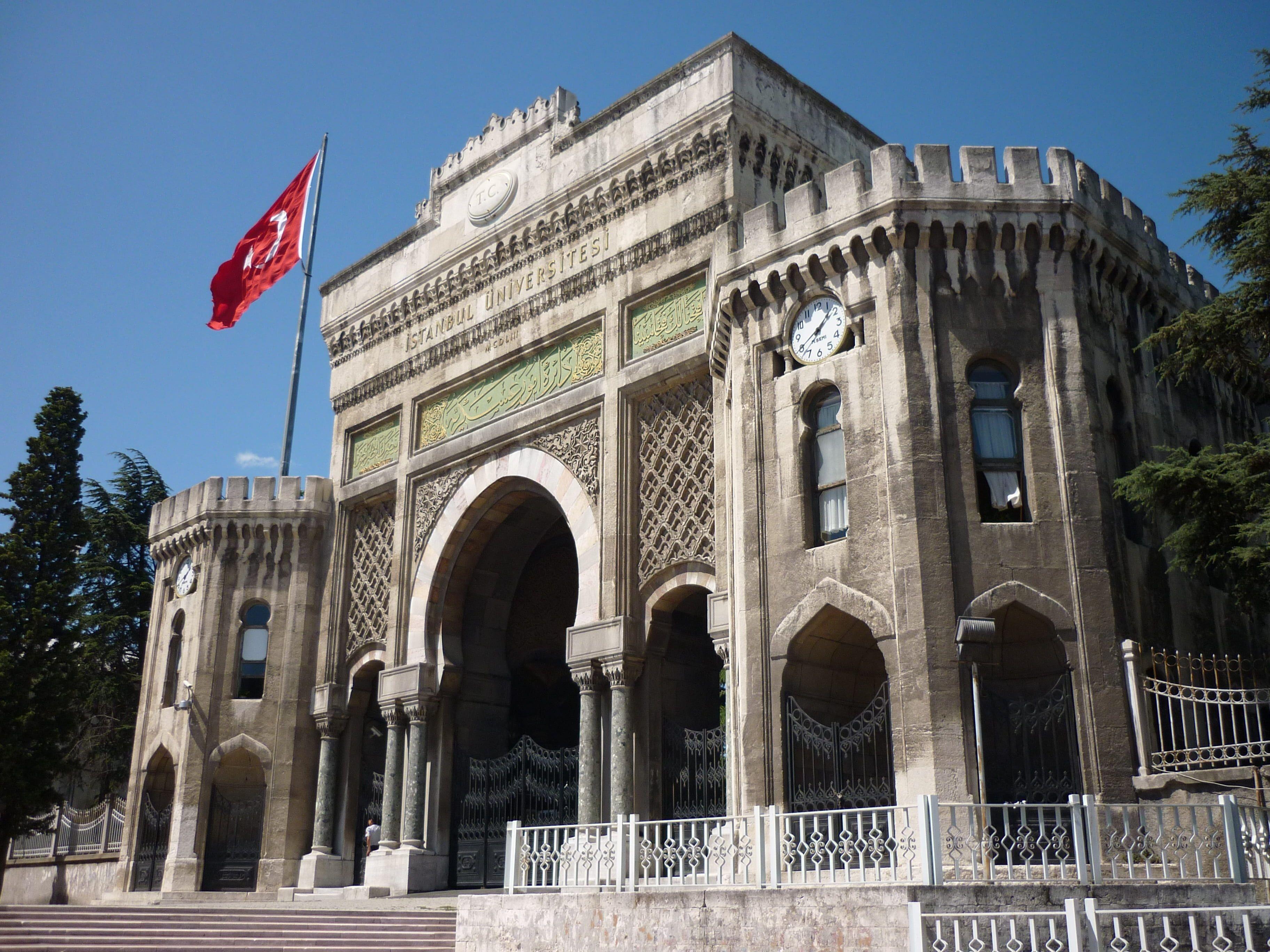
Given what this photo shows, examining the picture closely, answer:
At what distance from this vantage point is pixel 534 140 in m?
20.6

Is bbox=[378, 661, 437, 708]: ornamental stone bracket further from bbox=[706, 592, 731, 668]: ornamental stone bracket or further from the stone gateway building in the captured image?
bbox=[706, 592, 731, 668]: ornamental stone bracket

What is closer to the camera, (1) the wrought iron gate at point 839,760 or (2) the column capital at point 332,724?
(1) the wrought iron gate at point 839,760

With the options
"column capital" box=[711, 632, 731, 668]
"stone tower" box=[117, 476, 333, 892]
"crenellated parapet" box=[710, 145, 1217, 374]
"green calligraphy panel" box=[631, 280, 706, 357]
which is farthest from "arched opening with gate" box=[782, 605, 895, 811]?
"stone tower" box=[117, 476, 333, 892]

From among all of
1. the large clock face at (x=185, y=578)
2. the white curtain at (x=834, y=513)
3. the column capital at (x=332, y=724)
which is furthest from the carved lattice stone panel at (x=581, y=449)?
the large clock face at (x=185, y=578)

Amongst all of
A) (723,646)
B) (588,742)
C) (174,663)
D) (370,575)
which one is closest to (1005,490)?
(723,646)

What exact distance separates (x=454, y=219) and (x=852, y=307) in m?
10.1

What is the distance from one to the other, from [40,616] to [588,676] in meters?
11.9

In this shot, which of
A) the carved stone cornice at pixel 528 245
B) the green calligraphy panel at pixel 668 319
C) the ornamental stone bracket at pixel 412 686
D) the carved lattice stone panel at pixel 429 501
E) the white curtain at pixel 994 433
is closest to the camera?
the white curtain at pixel 994 433

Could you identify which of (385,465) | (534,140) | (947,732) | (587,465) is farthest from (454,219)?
(947,732)

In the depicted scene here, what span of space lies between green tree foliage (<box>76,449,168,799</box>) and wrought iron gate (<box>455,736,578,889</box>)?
457 inches

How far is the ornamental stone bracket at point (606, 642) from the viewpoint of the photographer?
54.2 feet

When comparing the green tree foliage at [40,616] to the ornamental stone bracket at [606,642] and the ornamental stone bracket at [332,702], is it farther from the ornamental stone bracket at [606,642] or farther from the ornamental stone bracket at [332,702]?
the ornamental stone bracket at [606,642]

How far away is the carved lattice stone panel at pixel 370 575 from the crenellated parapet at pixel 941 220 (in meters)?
9.55

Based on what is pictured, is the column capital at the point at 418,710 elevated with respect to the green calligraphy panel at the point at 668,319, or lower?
lower
